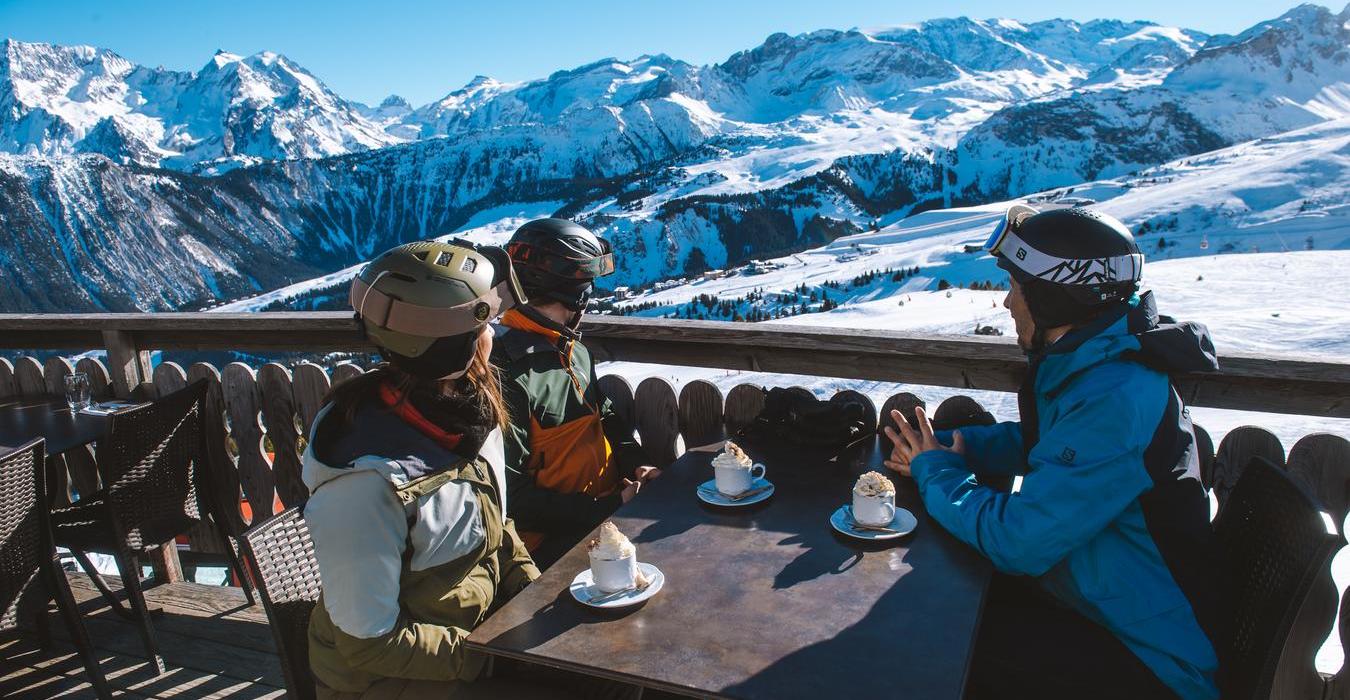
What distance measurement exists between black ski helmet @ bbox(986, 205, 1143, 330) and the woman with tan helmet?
1738 millimetres

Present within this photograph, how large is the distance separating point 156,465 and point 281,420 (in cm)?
80

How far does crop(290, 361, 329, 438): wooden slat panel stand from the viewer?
4.99 metres

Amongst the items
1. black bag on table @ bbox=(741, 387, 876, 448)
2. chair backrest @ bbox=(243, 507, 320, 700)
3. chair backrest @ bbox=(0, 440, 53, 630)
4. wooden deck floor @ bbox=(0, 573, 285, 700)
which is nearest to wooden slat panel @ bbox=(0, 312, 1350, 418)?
black bag on table @ bbox=(741, 387, 876, 448)

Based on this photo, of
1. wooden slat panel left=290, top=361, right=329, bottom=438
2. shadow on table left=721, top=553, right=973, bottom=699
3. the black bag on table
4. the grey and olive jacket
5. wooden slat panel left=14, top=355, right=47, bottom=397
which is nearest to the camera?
shadow on table left=721, top=553, right=973, bottom=699

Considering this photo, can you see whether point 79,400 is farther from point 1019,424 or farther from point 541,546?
point 1019,424

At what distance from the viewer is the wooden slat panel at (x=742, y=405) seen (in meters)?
4.16

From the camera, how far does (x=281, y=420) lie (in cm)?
521

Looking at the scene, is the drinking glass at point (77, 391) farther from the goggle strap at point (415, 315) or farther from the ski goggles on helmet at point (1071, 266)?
the ski goggles on helmet at point (1071, 266)

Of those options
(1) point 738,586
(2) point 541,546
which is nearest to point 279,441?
(2) point 541,546

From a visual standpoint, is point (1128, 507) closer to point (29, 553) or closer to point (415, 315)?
point (415, 315)

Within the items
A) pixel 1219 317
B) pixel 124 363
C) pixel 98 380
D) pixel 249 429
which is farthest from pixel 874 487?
pixel 1219 317

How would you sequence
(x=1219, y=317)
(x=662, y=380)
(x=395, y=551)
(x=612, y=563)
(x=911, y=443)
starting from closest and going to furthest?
1. (x=395, y=551)
2. (x=612, y=563)
3. (x=911, y=443)
4. (x=662, y=380)
5. (x=1219, y=317)

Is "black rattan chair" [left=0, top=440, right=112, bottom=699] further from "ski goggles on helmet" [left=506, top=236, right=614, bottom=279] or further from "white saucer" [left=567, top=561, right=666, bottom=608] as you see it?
"white saucer" [left=567, top=561, right=666, bottom=608]

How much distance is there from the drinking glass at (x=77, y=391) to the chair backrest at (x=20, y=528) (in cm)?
178
